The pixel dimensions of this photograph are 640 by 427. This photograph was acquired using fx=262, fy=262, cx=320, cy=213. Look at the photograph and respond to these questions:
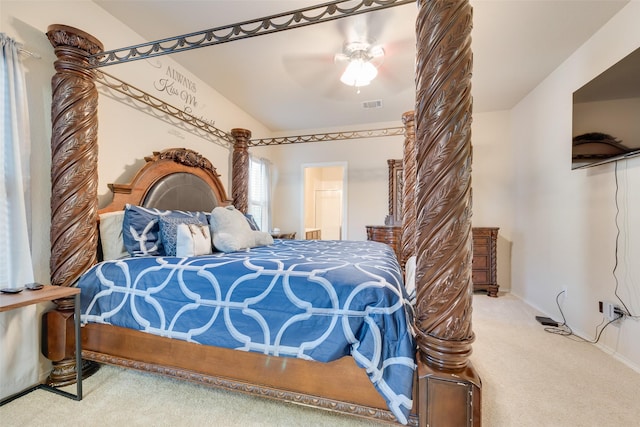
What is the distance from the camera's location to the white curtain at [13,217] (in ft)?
4.82

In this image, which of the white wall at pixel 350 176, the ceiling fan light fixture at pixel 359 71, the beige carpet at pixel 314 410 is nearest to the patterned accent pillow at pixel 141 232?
the beige carpet at pixel 314 410

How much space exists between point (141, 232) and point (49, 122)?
90 centimetres

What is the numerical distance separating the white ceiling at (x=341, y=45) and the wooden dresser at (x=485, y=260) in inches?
75.1

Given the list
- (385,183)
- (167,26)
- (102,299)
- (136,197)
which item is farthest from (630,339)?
(167,26)

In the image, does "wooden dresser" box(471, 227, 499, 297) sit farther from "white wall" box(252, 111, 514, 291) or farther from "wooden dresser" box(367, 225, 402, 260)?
"wooden dresser" box(367, 225, 402, 260)

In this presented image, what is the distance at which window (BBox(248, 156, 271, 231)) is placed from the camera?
14.4 feet

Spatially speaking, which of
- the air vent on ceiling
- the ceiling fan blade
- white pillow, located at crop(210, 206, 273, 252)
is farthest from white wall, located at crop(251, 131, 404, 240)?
white pillow, located at crop(210, 206, 273, 252)

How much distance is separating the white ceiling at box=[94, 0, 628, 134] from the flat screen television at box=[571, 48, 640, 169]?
53 cm

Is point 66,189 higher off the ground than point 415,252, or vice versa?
point 66,189

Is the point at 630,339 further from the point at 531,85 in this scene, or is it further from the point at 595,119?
the point at 531,85

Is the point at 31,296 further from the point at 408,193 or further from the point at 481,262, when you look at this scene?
the point at 481,262

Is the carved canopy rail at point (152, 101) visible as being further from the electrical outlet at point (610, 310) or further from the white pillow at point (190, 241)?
the electrical outlet at point (610, 310)

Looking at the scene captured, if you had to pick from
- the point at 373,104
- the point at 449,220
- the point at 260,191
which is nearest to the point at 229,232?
the point at 449,220

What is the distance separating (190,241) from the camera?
6.23ft
